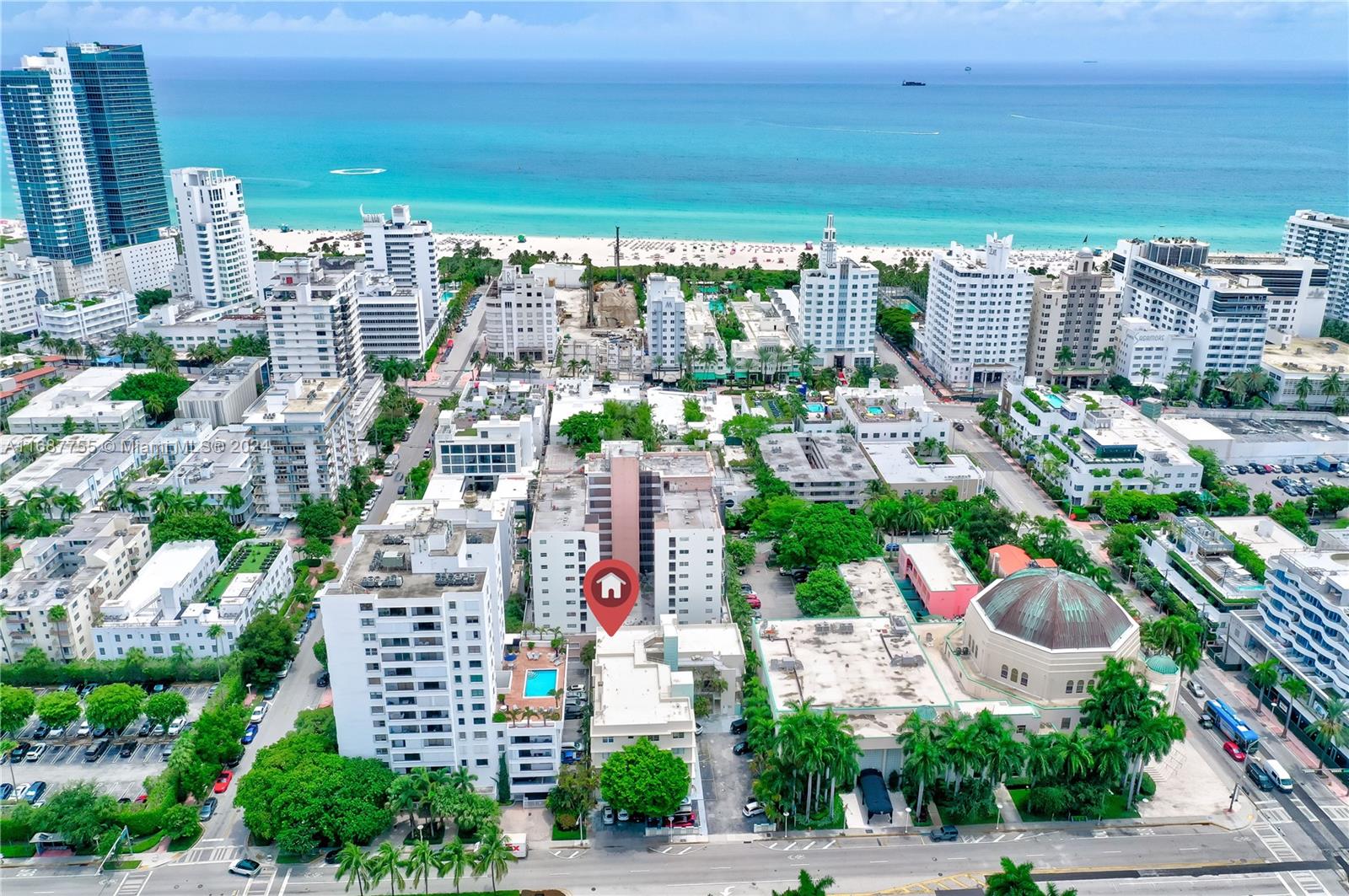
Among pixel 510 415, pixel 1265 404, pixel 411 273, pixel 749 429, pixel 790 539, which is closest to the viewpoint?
pixel 790 539

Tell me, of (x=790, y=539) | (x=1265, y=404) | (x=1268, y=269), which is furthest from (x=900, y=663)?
(x=1268, y=269)

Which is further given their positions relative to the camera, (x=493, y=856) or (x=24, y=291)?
(x=24, y=291)

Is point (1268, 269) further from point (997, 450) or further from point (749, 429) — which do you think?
point (749, 429)

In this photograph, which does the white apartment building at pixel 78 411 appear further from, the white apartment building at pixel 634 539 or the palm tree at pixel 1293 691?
the palm tree at pixel 1293 691

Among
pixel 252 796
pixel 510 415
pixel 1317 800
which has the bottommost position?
pixel 1317 800

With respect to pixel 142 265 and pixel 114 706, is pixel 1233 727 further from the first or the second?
pixel 142 265

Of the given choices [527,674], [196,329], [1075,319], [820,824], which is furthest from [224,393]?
[1075,319]

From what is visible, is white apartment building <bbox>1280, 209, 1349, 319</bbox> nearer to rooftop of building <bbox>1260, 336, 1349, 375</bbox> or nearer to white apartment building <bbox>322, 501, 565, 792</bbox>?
rooftop of building <bbox>1260, 336, 1349, 375</bbox>

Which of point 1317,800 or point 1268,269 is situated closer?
point 1317,800
